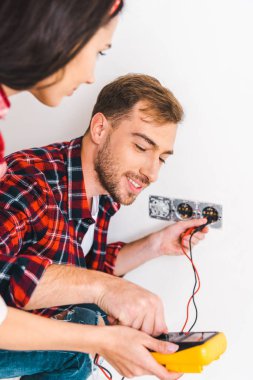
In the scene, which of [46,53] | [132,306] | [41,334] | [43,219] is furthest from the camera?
[43,219]

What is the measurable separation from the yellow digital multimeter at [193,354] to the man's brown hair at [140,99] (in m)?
0.55

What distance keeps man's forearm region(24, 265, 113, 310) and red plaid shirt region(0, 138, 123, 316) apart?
2 cm

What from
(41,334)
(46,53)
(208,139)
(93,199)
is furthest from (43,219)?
(46,53)

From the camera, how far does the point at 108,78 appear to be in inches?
61.2

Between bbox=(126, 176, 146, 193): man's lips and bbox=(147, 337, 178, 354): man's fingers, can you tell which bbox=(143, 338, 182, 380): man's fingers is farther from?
bbox=(126, 176, 146, 193): man's lips

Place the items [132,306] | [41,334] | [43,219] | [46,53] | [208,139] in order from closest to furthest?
[46,53] < [41,334] < [132,306] < [43,219] < [208,139]

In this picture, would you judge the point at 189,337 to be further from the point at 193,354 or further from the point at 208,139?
the point at 208,139

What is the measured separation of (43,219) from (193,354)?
486 mm

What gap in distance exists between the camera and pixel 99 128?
1.42 meters

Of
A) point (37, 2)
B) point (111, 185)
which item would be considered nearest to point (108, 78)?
point (111, 185)

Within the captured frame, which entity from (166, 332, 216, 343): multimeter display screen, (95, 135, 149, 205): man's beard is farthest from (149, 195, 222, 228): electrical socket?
(166, 332, 216, 343): multimeter display screen

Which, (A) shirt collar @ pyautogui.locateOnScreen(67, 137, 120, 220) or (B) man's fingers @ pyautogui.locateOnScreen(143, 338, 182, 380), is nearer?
(B) man's fingers @ pyautogui.locateOnScreen(143, 338, 182, 380)

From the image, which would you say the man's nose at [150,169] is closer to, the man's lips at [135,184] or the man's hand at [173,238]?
the man's lips at [135,184]

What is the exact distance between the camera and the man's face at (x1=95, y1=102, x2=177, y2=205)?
1362mm
